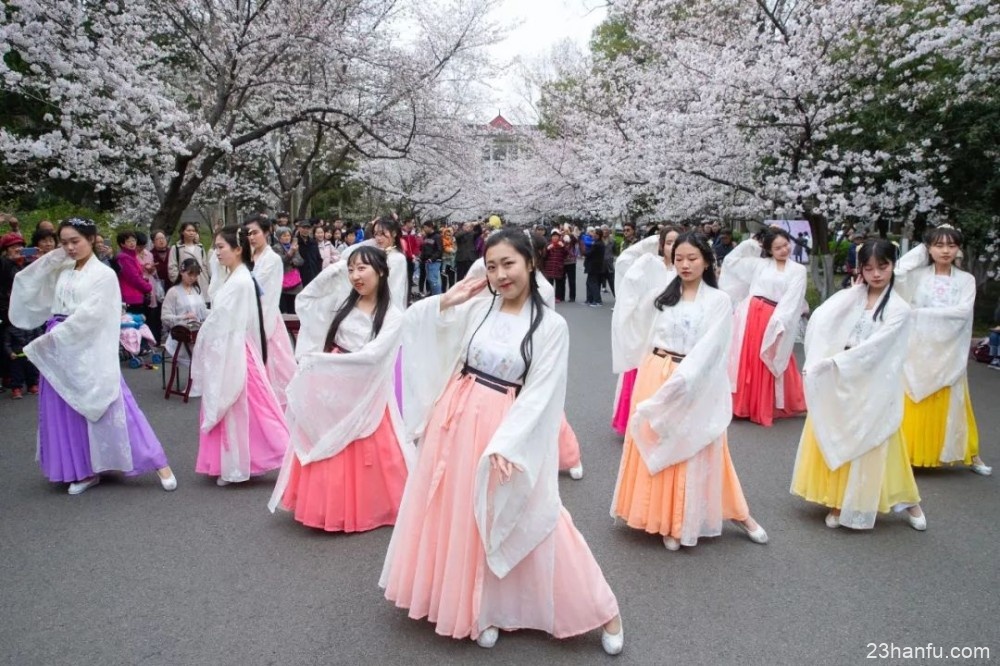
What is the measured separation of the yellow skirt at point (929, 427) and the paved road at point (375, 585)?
0.19m

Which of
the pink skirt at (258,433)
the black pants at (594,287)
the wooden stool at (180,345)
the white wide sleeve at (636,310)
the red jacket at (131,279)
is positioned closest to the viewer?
the white wide sleeve at (636,310)

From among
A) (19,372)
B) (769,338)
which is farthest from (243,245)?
(769,338)

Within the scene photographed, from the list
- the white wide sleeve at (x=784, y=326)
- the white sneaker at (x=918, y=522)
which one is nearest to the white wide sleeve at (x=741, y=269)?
the white wide sleeve at (x=784, y=326)

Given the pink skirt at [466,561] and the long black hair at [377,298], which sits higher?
the long black hair at [377,298]

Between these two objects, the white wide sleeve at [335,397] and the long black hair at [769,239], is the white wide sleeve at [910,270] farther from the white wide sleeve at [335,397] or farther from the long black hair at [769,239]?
the white wide sleeve at [335,397]

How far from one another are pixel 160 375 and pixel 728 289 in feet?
21.8

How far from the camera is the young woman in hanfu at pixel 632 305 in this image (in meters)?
5.32

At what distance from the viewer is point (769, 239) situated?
720 cm

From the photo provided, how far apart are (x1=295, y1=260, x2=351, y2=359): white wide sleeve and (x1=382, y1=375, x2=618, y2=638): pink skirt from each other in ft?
5.41

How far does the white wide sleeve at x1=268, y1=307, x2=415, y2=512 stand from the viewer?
13.7 ft

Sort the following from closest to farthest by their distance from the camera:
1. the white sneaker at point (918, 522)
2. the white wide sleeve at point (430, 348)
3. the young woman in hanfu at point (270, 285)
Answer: the white wide sleeve at point (430, 348)
the white sneaker at point (918, 522)
the young woman in hanfu at point (270, 285)

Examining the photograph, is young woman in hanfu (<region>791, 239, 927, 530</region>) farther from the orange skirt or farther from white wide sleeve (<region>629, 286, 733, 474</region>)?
white wide sleeve (<region>629, 286, 733, 474</region>)

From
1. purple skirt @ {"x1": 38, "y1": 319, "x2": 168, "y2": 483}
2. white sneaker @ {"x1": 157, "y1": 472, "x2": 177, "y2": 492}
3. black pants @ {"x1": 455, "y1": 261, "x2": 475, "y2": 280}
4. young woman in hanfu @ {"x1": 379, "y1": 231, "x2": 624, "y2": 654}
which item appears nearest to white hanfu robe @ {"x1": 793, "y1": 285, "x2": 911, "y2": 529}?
young woman in hanfu @ {"x1": 379, "y1": 231, "x2": 624, "y2": 654}

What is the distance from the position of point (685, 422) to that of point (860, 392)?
45.6 inches
